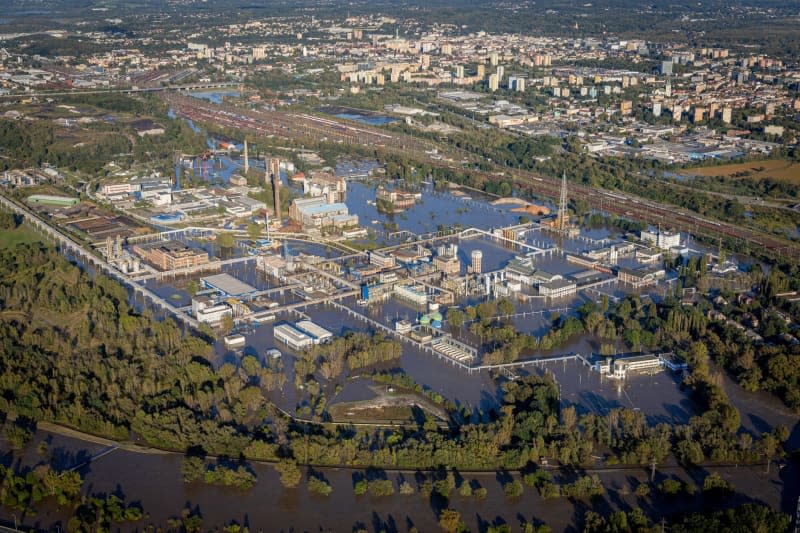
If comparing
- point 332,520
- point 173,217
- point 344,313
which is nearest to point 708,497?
point 332,520

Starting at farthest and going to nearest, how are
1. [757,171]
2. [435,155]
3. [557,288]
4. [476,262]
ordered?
[435,155] → [757,171] → [476,262] → [557,288]

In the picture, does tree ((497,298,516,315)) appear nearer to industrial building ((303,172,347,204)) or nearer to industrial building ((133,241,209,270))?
industrial building ((133,241,209,270))

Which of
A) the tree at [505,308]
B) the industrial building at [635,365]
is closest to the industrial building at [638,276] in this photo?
the tree at [505,308]

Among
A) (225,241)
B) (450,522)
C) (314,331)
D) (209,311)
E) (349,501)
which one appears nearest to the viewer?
(450,522)

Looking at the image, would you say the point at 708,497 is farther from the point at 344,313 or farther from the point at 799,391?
the point at 344,313

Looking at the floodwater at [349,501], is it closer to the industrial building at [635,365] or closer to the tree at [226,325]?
the industrial building at [635,365]

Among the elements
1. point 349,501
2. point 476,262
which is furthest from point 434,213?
point 349,501

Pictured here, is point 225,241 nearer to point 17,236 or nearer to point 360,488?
point 17,236
